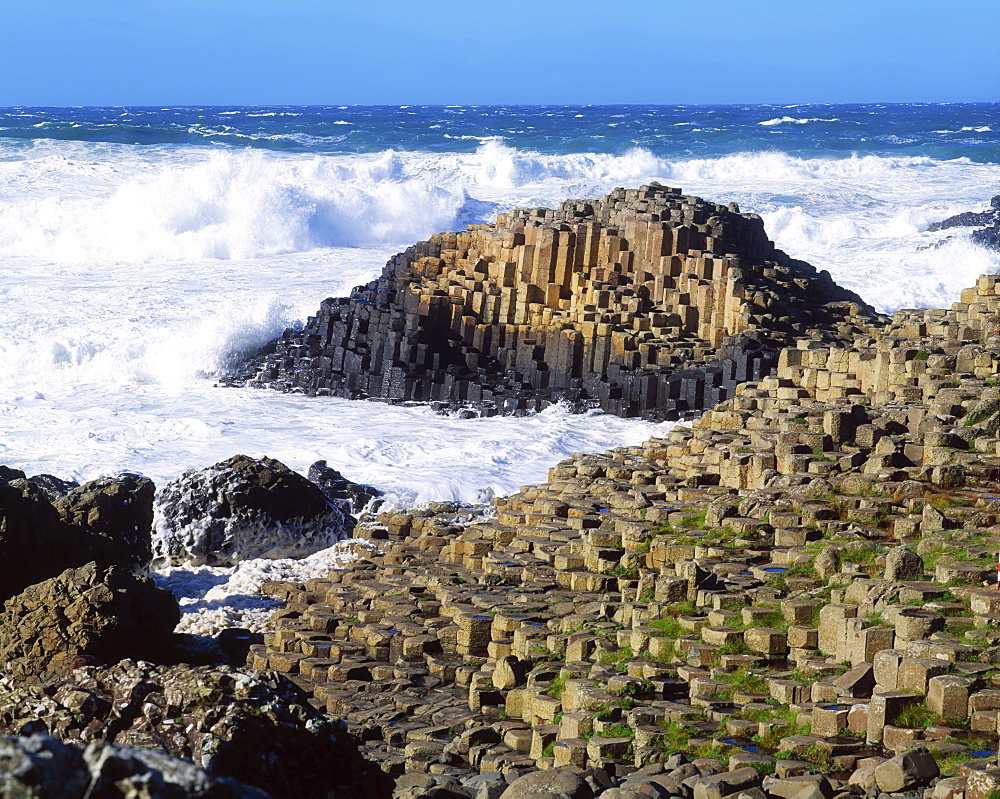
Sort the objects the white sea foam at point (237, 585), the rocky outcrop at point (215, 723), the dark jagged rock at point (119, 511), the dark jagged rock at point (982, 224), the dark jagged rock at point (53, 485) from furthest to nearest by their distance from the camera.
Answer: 1. the dark jagged rock at point (982, 224)
2. the dark jagged rock at point (53, 485)
3. the dark jagged rock at point (119, 511)
4. the white sea foam at point (237, 585)
5. the rocky outcrop at point (215, 723)

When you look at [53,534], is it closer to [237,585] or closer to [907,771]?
Result: [237,585]

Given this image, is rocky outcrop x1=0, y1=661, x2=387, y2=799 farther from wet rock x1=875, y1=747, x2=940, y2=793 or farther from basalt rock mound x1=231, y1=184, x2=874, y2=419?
basalt rock mound x1=231, y1=184, x2=874, y2=419

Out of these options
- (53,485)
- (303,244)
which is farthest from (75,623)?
(303,244)

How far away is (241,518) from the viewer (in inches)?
465

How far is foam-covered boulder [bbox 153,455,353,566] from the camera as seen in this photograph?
11.7 m

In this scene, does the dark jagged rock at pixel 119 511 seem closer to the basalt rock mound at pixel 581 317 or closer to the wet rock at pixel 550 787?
the wet rock at pixel 550 787

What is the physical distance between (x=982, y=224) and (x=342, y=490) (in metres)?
23.2

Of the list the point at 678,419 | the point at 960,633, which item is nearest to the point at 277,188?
the point at 678,419

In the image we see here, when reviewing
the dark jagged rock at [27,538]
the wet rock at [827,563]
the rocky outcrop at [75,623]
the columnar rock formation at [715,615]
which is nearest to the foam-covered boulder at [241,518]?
the columnar rock formation at [715,615]

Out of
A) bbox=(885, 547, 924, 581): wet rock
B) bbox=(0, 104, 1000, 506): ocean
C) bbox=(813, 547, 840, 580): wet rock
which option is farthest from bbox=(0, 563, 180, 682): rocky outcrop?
bbox=(0, 104, 1000, 506): ocean

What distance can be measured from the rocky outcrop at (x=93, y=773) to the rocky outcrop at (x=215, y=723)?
6.93 feet

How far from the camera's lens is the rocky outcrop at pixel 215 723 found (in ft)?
16.7

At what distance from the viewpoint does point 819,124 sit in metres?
66.1

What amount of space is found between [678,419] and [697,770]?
10523mm
